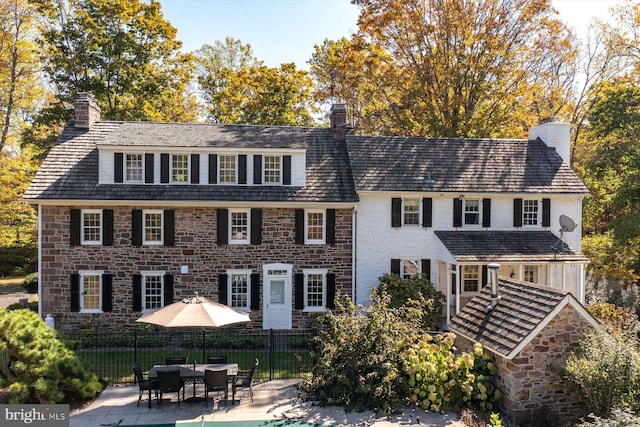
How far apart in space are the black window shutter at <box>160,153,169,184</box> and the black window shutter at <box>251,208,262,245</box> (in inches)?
153

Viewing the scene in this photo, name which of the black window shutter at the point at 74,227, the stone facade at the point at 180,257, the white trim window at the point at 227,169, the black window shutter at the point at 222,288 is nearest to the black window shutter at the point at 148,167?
the stone facade at the point at 180,257

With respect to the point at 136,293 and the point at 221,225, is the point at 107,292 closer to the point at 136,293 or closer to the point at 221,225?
the point at 136,293

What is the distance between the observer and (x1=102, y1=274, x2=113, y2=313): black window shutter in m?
18.1

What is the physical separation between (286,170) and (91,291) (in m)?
9.47

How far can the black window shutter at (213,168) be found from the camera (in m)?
19.0

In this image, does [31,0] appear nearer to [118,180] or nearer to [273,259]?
[118,180]

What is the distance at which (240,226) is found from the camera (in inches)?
744

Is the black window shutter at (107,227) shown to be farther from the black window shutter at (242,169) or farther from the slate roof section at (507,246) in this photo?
the slate roof section at (507,246)

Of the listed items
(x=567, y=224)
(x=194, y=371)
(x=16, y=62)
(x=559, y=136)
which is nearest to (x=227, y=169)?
(x=194, y=371)

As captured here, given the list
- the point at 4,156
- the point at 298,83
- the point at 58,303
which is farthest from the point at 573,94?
the point at 4,156

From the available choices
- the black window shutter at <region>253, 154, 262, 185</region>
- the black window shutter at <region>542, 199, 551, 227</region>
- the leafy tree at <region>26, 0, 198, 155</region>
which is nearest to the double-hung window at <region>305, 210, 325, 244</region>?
the black window shutter at <region>253, 154, 262, 185</region>

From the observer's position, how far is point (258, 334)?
17094 millimetres

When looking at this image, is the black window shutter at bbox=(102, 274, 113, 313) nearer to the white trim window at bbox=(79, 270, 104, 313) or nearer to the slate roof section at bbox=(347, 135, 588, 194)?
the white trim window at bbox=(79, 270, 104, 313)

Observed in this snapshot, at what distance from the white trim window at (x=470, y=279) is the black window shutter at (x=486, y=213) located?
200 centimetres
